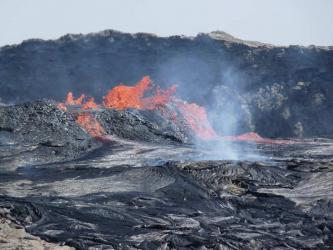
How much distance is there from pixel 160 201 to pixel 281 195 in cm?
428

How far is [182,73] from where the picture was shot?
180ft

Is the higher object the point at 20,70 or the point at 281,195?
the point at 20,70

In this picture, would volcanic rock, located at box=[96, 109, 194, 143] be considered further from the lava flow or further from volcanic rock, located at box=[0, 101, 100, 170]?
volcanic rock, located at box=[0, 101, 100, 170]

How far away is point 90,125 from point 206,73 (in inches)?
1065

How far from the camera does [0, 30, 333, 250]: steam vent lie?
13.9m

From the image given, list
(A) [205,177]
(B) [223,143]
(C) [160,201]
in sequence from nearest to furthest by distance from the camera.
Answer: (C) [160,201] → (A) [205,177] → (B) [223,143]

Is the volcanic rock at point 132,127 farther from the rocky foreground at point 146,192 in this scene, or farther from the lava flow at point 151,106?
the rocky foreground at point 146,192

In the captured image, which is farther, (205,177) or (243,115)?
(243,115)

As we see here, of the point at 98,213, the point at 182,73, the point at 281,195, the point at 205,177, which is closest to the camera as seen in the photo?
the point at 98,213

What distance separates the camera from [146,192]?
56.8ft

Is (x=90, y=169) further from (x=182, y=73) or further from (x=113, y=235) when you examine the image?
(x=182, y=73)

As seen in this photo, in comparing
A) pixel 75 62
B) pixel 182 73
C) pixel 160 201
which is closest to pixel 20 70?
pixel 75 62

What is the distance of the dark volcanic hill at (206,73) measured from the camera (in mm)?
46344

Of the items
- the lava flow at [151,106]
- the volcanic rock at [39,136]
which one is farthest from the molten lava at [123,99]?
the volcanic rock at [39,136]
